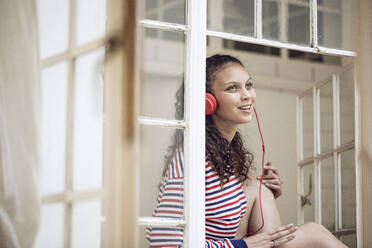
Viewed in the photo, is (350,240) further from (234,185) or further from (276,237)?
(234,185)

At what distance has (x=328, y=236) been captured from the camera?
3002 millimetres

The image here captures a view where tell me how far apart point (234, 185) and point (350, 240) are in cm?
60

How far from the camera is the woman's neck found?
3.20 m

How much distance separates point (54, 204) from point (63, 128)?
25 centimetres

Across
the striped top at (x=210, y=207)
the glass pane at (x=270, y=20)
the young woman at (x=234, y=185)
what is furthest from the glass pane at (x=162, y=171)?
the glass pane at (x=270, y=20)

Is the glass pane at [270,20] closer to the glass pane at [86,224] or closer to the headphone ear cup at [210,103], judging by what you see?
the headphone ear cup at [210,103]

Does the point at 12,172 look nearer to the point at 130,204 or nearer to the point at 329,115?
the point at 130,204

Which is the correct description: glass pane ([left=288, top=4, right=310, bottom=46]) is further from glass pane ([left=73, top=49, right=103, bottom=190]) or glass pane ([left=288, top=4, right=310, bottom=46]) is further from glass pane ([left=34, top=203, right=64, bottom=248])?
glass pane ([left=34, top=203, right=64, bottom=248])

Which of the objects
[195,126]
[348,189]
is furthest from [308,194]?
[195,126]

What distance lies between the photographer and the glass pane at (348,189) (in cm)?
308

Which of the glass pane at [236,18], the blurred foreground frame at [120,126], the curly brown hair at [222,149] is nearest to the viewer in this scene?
the blurred foreground frame at [120,126]

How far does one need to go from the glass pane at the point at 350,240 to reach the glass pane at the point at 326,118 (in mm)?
584

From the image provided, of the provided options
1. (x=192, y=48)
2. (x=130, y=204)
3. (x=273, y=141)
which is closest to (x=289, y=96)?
(x=273, y=141)

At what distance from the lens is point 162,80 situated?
8.12ft
